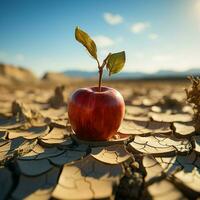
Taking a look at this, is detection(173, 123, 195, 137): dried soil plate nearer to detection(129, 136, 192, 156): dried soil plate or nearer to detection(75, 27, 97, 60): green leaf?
detection(129, 136, 192, 156): dried soil plate

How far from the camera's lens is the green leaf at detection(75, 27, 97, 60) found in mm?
2582

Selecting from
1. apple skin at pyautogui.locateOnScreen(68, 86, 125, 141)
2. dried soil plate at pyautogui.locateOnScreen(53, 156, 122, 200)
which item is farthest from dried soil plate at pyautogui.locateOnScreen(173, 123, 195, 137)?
dried soil plate at pyautogui.locateOnScreen(53, 156, 122, 200)

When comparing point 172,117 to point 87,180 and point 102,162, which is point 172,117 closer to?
point 102,162

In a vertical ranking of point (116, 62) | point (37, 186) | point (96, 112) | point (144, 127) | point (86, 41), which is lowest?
point (37, 186)

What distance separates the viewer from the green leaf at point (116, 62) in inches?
106

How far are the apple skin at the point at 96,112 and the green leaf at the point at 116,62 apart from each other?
0.19 m

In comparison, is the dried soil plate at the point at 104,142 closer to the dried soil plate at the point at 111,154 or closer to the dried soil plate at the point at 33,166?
the dried soil plate at the point at 111,154

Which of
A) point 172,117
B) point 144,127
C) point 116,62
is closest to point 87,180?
point 116,62

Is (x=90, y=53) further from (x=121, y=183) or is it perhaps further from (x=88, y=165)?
(x=121, y=183)

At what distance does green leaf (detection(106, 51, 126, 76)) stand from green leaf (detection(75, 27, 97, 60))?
152 millimetres

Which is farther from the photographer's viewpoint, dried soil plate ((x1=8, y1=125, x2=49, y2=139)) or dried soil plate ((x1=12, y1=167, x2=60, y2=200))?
dried soil plate ((x1=8, y1=125, x2=49, y2=139))

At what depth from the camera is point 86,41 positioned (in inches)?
102

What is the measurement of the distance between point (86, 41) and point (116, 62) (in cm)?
32

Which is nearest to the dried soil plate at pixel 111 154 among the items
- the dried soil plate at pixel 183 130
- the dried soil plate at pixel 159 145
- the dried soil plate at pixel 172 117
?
the dried soil plate at pixel 159 145
